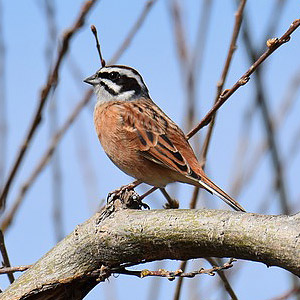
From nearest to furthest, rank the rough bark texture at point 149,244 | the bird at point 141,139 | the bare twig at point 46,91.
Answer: the rough bark texture at point 149,244
the bare twig at point 46,91
the bird at point 141,139

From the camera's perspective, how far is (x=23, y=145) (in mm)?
3791

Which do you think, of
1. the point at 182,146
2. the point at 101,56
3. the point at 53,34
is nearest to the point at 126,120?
the point at 182,146

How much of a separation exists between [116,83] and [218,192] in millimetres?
1842

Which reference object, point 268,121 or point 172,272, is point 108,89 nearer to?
point 268,121

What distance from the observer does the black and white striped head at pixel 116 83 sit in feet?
18.3

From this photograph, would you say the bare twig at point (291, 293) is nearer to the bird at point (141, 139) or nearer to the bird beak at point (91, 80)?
the bird at point (141, 139)

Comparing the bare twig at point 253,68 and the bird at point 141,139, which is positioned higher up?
the bird at point 141,139

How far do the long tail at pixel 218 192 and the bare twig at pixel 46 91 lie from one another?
3.91ft

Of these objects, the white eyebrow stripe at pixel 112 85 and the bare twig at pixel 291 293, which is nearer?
the bare twig at pixel 291 293

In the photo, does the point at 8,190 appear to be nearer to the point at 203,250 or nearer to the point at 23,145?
the point at 23,145

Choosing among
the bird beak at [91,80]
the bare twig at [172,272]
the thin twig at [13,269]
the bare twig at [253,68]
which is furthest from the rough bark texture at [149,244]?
the bird beak at [91,80]

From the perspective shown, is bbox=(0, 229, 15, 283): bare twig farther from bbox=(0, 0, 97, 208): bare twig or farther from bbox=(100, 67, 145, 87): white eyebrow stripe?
bbox=(100, 67, 145, 87): white eyebrow stripe

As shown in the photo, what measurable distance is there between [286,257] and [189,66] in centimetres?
287

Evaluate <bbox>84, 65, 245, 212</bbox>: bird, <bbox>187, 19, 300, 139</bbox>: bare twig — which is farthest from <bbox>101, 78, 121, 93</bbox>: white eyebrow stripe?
<bbox>187, 19, 300, 139</bbox>: bare twig
